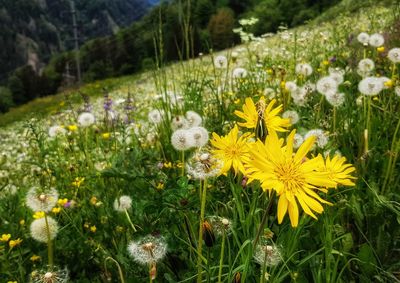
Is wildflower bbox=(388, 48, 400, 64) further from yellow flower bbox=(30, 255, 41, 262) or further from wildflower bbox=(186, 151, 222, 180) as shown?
yellow flower bbox=(30, 255, 41, 262)

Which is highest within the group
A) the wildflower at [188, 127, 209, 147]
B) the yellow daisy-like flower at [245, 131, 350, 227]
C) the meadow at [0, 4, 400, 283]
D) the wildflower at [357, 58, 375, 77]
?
the yellow daisy-like flower at [245, 131, 350, 227]

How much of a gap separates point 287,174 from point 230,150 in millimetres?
443

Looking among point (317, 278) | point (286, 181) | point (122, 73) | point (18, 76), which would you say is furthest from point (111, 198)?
point (18, 76)

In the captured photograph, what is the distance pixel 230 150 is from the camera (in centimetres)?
150

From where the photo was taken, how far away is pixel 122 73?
64.5m

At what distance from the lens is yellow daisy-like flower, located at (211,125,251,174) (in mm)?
1463

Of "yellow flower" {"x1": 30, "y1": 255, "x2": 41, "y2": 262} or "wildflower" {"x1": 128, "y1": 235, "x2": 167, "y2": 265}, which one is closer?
"wildflower" {"x1": 128, "y1": 235, "x2": 167, "y2": 265}

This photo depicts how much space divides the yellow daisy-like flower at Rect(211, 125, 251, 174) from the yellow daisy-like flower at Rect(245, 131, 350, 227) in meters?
0.35

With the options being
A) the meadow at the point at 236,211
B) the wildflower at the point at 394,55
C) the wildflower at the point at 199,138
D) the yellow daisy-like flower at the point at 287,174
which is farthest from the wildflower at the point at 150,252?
the wildflower at the point at 394,55

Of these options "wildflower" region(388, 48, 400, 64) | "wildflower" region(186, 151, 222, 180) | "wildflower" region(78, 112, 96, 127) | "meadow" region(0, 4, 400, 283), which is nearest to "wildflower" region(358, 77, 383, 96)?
"meadow" region(0, 4, 400, 283)

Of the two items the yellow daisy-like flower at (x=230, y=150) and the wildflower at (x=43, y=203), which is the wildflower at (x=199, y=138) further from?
the wildflower at (x=43, y=203)

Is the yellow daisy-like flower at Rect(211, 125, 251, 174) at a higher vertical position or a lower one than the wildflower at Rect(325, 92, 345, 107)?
higher

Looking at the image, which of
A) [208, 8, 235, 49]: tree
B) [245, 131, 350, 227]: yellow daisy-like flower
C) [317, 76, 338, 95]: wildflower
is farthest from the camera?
[208, 8, 235, 49]: tree

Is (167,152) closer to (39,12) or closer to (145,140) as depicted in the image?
(145,140)
